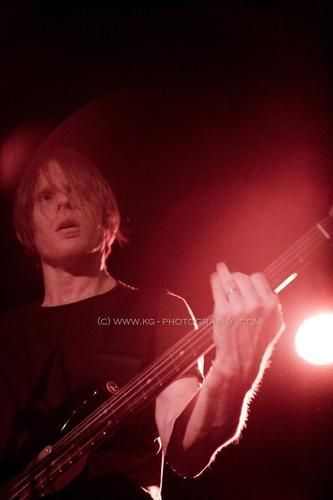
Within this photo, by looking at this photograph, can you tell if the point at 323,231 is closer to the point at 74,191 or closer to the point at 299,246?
the point at 299,246

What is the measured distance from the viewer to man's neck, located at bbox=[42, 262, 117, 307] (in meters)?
2.00

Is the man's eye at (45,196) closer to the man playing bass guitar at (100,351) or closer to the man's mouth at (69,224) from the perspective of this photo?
the man playing bass guitar at (100,351)

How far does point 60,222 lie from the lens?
205 centimetres

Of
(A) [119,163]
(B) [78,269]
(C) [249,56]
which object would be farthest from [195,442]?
(C) [249,56]

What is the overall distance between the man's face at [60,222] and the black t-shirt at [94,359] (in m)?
0.25

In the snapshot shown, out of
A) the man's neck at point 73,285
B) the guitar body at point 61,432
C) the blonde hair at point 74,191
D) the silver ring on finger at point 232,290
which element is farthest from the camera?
the blonde hair at point 74,191

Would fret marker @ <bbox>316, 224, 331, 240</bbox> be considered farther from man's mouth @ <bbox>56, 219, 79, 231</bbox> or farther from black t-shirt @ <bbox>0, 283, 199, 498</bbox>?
man's mouth @ <bbox>56, 219, 79, 231</bbox>

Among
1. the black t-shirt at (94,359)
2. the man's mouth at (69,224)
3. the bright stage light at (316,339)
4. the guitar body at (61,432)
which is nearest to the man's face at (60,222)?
the man's mouth at (69,224)

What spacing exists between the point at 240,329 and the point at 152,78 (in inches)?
70.3

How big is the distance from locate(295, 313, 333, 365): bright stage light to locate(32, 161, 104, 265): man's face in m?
1.06

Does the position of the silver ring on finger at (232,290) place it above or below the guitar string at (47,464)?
above

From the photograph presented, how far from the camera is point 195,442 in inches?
55.0

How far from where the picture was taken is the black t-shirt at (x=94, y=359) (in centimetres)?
154

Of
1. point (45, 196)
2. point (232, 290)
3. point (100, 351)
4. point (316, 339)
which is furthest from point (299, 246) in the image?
point (45, 196)
